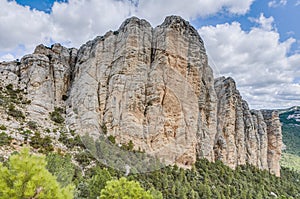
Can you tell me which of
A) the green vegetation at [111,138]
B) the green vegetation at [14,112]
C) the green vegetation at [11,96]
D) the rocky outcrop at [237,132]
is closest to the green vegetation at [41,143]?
the green vegetation at [14,112]

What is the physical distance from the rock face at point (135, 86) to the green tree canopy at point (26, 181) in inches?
967

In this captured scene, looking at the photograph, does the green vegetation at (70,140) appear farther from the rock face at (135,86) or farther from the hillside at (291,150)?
the hillside at (291,150)

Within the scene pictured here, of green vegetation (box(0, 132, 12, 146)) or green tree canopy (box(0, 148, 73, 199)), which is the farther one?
green vegetation (box(0, 132, 12, 146))

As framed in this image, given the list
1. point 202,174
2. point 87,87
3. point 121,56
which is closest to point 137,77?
point 121,56

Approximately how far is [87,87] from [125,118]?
7429 mm

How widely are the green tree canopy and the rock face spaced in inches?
967

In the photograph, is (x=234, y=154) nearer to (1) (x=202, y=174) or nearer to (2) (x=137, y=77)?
(1) (x=202, y=174)

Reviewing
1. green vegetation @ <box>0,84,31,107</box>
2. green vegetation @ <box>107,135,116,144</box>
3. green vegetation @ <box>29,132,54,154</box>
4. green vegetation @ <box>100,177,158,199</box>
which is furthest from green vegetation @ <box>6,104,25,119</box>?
green vegetation @ <box>100,177,158,199</box>

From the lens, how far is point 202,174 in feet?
120

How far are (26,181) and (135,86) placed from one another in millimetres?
27865

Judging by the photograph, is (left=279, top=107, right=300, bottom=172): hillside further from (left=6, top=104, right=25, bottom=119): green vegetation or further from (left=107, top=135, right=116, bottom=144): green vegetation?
(left=6, top=104, right=25, bottom=119): green vegetation

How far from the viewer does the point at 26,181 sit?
785 centimetres

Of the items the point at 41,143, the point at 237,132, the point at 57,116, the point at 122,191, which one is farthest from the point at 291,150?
the point at 122,191

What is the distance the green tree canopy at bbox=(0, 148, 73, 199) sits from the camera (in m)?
7.60
